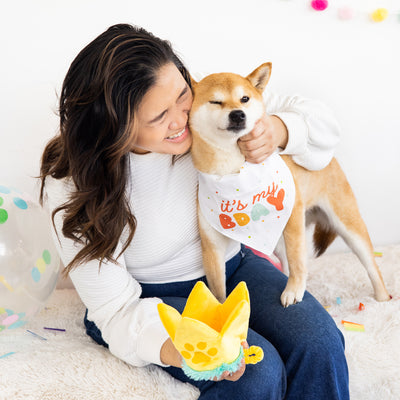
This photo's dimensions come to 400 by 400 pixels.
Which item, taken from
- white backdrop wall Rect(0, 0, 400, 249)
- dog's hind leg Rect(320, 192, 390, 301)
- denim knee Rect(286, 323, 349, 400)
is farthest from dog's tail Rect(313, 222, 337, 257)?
denim knee Rect(286, 323, 349, 400)

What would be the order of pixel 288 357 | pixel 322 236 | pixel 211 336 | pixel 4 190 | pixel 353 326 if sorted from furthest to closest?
pixel 322 236, pixel 353 326, pixel 4 190, pixel 288 357, pixel 211 336

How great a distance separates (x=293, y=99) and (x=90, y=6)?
2.72 ft

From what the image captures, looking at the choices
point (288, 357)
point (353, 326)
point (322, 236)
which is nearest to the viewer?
point (288, 357)

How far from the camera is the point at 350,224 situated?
1599 mm

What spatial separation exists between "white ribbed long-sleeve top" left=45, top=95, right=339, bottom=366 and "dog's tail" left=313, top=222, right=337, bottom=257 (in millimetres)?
378

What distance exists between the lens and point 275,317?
4.13 feet

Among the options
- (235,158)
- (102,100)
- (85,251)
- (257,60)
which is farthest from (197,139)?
(257,60)

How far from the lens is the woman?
1071mm

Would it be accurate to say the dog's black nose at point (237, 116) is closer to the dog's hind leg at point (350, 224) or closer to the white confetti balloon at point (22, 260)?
the dog's hind leg at point (350, 224)

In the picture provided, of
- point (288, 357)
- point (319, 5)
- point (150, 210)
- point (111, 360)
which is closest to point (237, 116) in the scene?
point (150, 210)

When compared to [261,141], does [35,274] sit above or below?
below

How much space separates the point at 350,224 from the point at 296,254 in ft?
1.19

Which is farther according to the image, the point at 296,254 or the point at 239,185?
the point at 296,254

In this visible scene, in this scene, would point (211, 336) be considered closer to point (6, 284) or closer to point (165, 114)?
point (165, 114)
